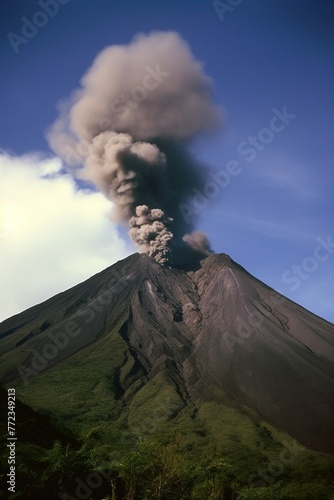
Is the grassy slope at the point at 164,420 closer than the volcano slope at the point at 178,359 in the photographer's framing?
Yes

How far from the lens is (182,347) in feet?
262

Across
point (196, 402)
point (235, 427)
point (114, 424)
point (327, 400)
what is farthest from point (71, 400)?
point (327, 400)

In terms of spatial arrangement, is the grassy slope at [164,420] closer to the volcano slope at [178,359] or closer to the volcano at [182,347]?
the volcano slope at [178,359]

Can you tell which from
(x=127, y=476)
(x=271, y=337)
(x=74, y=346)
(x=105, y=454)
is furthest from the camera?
(x=74, y=346)

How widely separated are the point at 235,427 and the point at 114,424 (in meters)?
17.3

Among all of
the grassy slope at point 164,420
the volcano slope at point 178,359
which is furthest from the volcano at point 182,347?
the grassy slope at point 164,420

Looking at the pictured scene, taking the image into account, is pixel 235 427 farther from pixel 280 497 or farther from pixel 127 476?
pixel 127 476


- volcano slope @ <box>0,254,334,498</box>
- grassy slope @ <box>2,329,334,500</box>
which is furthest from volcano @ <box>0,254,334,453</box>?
grassy slope @ <box>2,329,334,500</box>

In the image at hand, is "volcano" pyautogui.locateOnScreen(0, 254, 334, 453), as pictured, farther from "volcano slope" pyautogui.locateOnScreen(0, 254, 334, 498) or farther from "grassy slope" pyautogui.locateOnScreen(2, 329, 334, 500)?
"grassy slope" pyautogui.locateOnScreen(2, 329, 334, 500)

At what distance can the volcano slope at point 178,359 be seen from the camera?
54719 millimetres

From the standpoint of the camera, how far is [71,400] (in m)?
58.0

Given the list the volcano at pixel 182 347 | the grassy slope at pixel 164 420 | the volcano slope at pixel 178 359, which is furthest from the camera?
the volcano at pixel 182 347

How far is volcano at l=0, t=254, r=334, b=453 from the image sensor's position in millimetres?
60094

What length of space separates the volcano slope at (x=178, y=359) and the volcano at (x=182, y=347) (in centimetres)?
26
